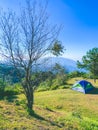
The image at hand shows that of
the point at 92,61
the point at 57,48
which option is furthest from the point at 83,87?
the point at 57,48

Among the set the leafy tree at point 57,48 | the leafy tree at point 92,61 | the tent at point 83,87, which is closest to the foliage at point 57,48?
the leafy tree at point 57,48

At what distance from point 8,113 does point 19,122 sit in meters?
1.42

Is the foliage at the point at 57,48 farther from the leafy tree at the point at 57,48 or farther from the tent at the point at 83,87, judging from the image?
the tent at the point at 83,87

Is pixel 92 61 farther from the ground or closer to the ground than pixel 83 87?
farther from the ground

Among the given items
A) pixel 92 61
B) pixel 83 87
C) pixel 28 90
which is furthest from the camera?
pixel 92 61

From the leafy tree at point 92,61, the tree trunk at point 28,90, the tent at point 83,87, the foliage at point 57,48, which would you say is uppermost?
the leafy tree at point 92,61

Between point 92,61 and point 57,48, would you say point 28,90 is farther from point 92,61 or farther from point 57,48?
point 92,61

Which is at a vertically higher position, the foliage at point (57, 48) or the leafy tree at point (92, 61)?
the leafy tree at point (92, 61)

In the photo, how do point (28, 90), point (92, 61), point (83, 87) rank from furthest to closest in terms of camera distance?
point (92, 61) → point (83, 87) → point (28, 90)

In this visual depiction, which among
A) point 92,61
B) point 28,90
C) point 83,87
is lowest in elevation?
point 28,90

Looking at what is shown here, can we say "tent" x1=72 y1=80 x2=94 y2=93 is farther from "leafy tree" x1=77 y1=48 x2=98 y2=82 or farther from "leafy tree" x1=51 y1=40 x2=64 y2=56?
"leafy tree" x1=51 y1=40 x2=64 y2=56

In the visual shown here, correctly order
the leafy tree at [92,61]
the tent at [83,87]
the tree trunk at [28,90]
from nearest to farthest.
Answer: the tree trunk at [28,90]
the tent at [83,87]
the leafy tree at [92,61]

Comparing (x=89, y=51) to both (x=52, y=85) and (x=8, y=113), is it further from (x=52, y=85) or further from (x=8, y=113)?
(x=8, y=113)

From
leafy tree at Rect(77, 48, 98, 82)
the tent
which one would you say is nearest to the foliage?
the tent
